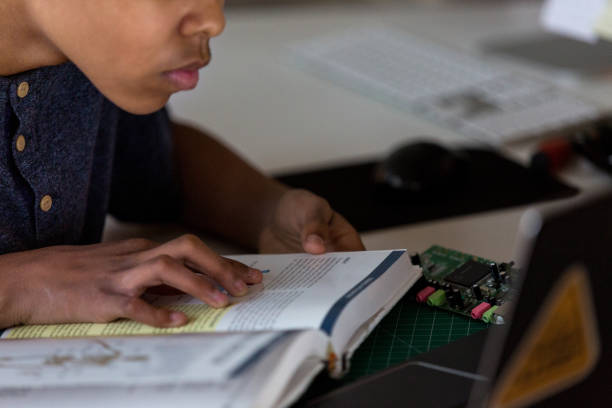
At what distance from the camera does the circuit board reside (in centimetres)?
62

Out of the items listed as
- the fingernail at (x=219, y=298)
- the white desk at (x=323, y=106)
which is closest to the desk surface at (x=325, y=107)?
the white desk at (x=323, y=106)

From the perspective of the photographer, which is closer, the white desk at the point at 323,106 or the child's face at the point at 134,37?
the child's face at the point at 134,37

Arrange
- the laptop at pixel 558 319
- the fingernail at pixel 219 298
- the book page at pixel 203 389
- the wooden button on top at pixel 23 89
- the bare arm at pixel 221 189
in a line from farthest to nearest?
the bare arm at pixel 221 189 → the wooden button on top at pixel 23 89 → the fingernail at pixel 219 298 → the book page at pixel 203 389 → the laptop at pixel 558 319

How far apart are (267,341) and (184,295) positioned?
5.3 inches

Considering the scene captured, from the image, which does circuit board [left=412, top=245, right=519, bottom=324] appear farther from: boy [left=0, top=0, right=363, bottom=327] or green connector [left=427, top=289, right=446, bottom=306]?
boy [left=0, top=0, right=363, bottom=327]

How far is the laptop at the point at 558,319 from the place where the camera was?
1.25ft

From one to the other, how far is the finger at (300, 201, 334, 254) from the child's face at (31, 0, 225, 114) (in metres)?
0.16

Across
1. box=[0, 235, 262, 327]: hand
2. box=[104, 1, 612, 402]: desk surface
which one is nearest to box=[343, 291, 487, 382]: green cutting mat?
box=[0, 235, 262, 327]: hand

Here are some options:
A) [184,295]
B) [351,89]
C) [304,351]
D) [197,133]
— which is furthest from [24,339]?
[351,89]

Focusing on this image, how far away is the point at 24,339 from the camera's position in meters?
0.60

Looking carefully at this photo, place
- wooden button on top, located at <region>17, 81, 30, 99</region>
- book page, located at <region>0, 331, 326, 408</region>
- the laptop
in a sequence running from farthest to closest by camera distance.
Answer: wooden button on top, located at <region>17, 81, 30, 99</region> → book page, located at <region>0, 331, 326, 408</region> → the laptop

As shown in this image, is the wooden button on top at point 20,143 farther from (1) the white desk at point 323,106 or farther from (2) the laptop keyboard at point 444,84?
(2) the laptop keyboard at point 444,84

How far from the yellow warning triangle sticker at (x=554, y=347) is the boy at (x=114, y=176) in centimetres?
24

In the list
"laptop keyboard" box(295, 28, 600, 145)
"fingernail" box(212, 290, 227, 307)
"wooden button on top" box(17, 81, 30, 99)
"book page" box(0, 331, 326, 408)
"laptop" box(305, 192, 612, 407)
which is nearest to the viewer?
"laptop" box(305, 192, 612, 407)
